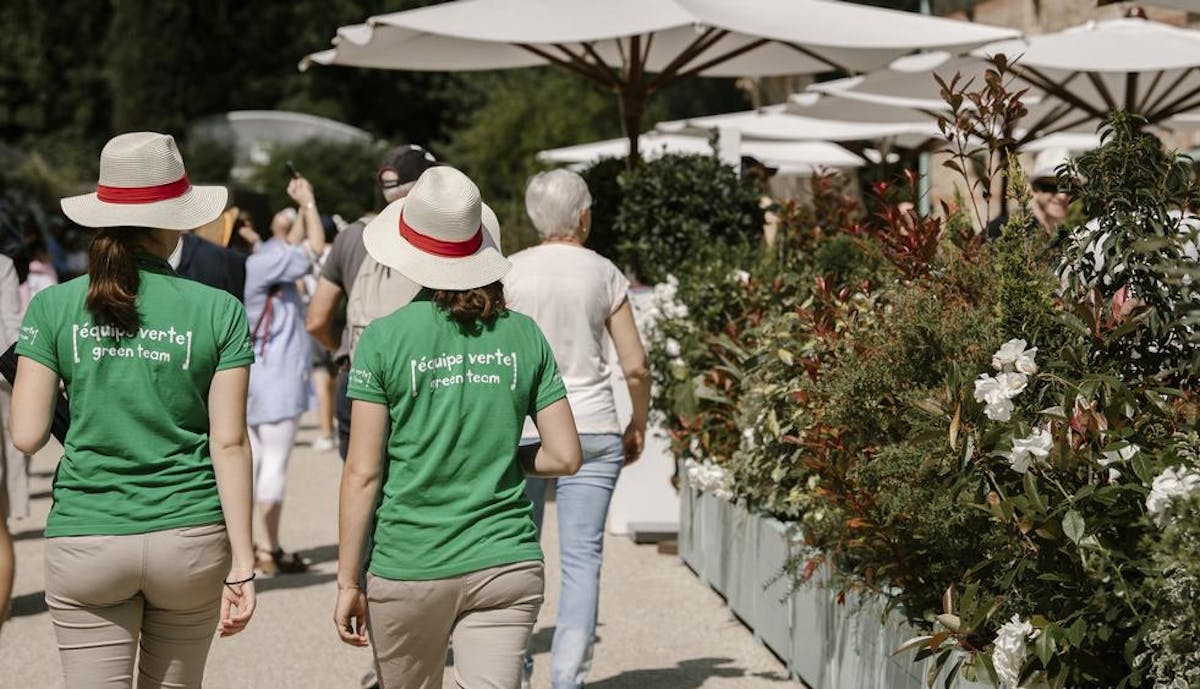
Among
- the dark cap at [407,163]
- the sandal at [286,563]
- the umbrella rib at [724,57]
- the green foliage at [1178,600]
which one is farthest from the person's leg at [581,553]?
the umbrella rib at [724,57]

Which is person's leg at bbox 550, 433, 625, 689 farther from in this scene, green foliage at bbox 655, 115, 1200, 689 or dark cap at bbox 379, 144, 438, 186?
dark cap at bbox 379, 144, 438, 186

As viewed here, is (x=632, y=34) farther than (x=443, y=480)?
Yes

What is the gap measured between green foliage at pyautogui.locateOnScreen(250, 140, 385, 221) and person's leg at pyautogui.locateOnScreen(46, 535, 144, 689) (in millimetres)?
38463

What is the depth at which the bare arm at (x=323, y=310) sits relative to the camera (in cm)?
600

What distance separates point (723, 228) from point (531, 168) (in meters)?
21.4

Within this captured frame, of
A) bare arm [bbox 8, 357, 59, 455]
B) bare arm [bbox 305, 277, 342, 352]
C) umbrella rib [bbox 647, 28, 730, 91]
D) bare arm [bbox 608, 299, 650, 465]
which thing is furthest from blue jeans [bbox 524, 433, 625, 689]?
umbrella rib [bbox 647, 28, 730, 91]

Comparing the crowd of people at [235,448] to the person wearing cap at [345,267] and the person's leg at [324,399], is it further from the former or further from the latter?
the person's leg at [324,399]

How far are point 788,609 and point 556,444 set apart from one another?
Answer: 2463 millimetres

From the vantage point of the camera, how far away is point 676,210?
9539 mm

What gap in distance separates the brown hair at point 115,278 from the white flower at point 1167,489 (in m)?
2.15

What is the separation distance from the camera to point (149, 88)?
50.7 meters

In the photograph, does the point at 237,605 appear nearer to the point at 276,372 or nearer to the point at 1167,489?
the point at 1167,489

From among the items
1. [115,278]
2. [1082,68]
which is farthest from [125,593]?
[1082,68]

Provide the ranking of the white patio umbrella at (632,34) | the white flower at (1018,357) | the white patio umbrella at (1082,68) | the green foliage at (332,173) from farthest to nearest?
the green foliage at (332,173) < the white patio umbrella at (1082,68) < the white patio umbrella at (632,34) < the white flower at (1018,357)
